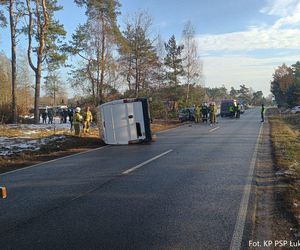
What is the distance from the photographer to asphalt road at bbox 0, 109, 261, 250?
200 inches

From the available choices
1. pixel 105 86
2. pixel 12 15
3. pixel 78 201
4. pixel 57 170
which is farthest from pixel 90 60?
pixel 78 201

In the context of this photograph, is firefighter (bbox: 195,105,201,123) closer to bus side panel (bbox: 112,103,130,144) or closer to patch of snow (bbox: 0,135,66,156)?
patch of snow (bbox: 0,135,66,156)

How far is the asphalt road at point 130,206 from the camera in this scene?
5.09m

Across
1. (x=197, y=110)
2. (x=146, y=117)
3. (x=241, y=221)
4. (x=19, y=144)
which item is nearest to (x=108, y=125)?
(x=146, y=117)

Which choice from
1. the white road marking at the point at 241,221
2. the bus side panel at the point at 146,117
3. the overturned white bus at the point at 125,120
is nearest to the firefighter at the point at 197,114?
the bus side panel at the point at 146,117

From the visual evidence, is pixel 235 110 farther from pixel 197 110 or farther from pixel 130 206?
pixel 130 206

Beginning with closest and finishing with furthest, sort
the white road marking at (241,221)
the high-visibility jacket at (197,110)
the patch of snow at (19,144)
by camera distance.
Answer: the white road marking at (241,221) → the patch of snow at (19,144) → the high-visibility jacket at (197,110)

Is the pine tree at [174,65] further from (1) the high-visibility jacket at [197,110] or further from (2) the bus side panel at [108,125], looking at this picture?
(2) the bus side panel at [108,125]

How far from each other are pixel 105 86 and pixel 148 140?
24.8m

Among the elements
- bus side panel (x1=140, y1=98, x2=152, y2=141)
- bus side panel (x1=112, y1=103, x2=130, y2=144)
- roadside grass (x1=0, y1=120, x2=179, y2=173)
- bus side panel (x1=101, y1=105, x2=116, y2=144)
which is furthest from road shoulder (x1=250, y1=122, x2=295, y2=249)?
bus side panel (x1=101, y1=105, x2=116, y2=144)

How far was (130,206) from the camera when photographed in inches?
264

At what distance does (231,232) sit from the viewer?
534cm

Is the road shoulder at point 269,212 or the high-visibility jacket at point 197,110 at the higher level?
the high-visibility jacket at point 197,110

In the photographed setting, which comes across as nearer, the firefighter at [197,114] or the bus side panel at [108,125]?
the bus side panel at [108,125]
